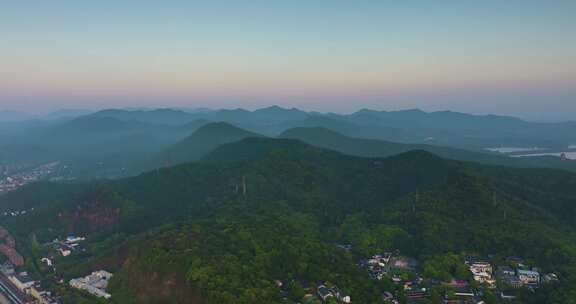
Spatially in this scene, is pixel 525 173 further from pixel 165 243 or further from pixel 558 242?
pixel 165 243

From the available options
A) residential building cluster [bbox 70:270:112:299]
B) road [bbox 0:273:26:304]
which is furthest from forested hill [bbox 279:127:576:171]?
road [bbox 0:273:26:304]

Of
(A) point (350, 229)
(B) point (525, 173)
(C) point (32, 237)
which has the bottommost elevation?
(C) point (32, 237)

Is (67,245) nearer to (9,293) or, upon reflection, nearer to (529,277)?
(9,293)

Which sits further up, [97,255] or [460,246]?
[460,246]

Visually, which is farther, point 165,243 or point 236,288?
point 165,243

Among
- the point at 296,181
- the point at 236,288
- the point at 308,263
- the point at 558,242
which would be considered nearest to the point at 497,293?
the point at 558,242
